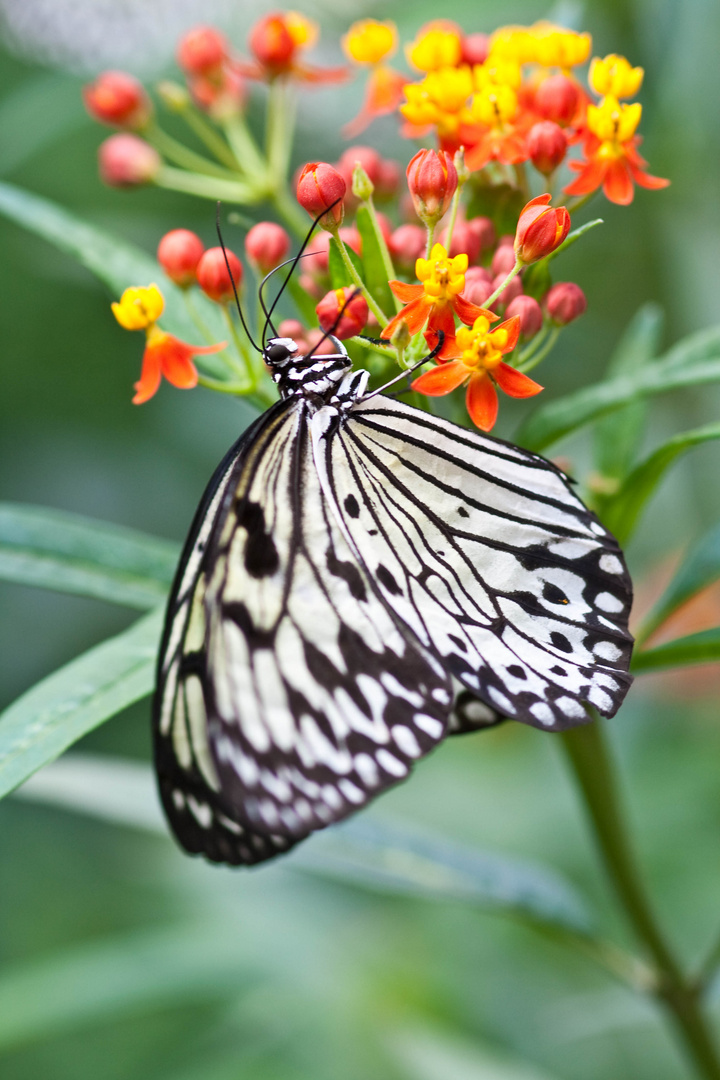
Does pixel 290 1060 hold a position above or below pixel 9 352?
below

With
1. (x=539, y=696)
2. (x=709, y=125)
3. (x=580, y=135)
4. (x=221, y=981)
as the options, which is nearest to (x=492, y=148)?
(x=580, y=135)

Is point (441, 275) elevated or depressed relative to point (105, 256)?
elevated

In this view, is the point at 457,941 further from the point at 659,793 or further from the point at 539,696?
the point at 539,696

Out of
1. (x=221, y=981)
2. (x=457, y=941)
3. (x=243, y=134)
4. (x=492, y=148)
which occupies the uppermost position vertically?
(x=492, y=148)

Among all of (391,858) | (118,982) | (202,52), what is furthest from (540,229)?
(118,982)

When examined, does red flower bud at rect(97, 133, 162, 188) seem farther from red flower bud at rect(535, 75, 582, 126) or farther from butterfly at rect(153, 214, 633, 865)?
red flower bud at rect(535, 75, 582, 126)

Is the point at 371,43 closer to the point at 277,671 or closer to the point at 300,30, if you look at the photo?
the point at 300,30

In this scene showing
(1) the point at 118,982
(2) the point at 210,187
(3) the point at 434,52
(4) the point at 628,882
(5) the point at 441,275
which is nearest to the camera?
(5) the point at 441,275
